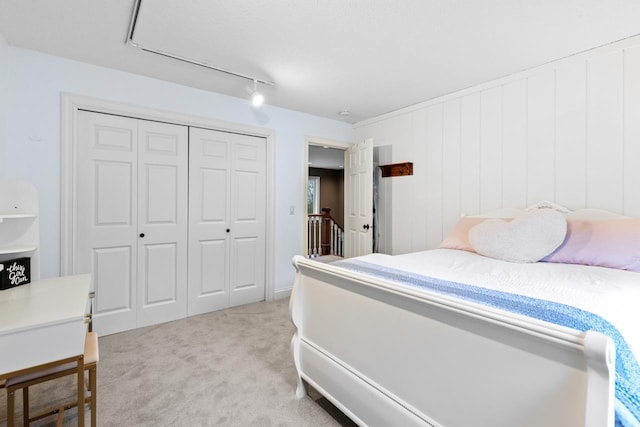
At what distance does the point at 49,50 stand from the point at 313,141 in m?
2.69

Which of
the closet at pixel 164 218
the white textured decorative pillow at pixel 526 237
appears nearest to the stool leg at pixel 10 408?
the closet at pixel 164 218

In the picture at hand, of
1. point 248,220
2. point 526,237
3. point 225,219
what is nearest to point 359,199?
point 248,220

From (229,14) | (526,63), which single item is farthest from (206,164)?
(526,63)

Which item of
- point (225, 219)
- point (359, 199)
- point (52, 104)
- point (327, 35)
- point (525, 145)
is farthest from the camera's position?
point (359, 199)

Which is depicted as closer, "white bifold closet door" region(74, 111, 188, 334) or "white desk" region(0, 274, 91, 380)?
"white desk" region(0, 274, 91, 380)

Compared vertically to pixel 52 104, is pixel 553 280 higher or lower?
lower

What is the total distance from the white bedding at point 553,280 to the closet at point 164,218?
6.38ft

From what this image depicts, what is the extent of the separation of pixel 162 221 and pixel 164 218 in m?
0.04

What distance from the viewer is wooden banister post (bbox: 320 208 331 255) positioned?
22.7 ft

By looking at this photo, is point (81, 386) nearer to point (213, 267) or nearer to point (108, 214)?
point (108, 214)

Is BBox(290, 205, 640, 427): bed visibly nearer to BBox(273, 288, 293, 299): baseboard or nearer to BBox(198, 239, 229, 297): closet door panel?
BBox(198, 239, 229, 297): closet door panel

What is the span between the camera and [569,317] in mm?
1029

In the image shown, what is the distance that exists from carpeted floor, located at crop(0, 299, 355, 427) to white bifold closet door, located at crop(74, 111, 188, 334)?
30cm

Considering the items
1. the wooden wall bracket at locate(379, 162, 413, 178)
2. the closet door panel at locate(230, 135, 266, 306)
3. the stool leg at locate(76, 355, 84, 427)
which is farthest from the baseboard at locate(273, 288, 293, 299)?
the stool leg at locate(76, 355, 84, 427)
